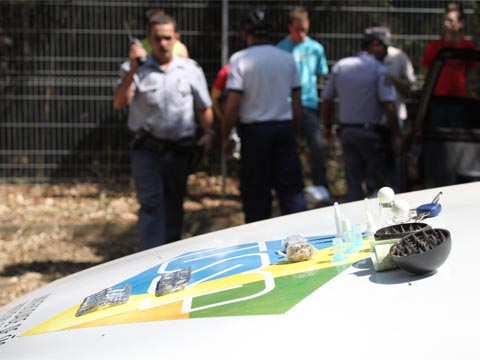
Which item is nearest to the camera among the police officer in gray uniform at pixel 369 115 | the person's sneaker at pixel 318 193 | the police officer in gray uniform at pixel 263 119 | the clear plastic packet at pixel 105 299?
the clear plastic packet at pixel 105 299

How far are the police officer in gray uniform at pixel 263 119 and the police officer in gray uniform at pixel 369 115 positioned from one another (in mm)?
761

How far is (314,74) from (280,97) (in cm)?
217

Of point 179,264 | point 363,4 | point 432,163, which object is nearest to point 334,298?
point 179,264

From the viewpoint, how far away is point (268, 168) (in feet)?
23.8

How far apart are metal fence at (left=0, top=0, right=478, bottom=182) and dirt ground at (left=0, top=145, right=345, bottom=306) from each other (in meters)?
0.21

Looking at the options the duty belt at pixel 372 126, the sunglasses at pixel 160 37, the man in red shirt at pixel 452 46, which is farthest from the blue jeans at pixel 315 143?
the sunglasses at pixel 160 37

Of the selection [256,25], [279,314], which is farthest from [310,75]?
[279,314]

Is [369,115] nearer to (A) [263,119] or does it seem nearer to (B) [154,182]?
(A) [263,119]

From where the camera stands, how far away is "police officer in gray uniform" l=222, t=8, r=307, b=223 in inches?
280

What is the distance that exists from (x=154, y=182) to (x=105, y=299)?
4.58m

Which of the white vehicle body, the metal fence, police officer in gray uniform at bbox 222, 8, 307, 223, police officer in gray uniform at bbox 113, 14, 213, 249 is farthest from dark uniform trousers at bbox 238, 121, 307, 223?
the white vehicle body

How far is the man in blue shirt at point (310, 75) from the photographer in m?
9.10

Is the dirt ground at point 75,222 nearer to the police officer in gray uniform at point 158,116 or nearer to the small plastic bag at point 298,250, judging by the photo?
the police officer in gray uniform at point 158,116

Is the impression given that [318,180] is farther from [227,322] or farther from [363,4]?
[227,322]
